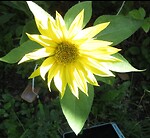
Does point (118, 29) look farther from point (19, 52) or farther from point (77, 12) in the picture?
point (19, 52)

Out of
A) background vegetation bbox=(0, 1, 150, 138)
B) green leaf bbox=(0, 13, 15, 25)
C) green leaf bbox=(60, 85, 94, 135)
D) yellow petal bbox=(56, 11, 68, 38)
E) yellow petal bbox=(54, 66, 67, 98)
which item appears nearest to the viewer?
yellow petal bbox=(56, 11, 68, 38)

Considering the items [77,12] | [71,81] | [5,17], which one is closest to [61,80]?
[71,81]

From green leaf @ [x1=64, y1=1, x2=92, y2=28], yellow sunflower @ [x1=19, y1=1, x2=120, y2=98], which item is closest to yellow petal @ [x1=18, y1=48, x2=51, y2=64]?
yellow sunflower @ [x1=19, y1=1, x2=120, y2=98]

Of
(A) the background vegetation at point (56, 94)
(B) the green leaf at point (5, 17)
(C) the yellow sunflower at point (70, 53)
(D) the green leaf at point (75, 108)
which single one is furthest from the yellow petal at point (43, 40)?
(B) the green leaf at point (5, 17)

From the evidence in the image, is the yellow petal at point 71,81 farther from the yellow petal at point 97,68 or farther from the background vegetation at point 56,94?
the background vegetation at point 56,94

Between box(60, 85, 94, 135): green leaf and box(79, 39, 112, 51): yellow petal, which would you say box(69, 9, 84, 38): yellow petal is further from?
box(60, 85, 94, 135): green leaf

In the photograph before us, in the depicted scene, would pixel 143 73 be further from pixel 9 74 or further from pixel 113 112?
pixel 9 74
